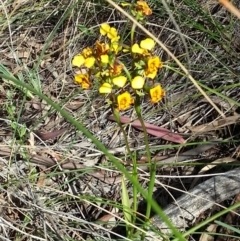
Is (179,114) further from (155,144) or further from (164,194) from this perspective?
(164,194)

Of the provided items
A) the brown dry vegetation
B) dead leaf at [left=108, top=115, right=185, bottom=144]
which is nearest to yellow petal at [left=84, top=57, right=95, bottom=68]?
the brown dry vegetation

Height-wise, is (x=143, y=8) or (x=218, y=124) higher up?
(x=143, y=8)

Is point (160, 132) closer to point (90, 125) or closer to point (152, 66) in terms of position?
point (90, 125)

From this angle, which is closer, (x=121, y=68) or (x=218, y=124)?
(x=121, y=68)

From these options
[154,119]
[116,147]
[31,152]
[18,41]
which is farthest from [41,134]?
[18,41]

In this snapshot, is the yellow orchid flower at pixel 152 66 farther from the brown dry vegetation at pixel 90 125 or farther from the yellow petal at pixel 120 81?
the brown dry vegetation at pixel 90 125

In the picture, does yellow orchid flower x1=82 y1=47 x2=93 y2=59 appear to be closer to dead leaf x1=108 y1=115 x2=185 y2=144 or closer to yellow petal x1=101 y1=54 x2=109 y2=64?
yellow petal x1=101 y1=54 x2=109 y2=64

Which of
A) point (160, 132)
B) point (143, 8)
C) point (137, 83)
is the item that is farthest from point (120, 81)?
point (160, 132)

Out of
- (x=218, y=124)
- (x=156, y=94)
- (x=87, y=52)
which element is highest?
(x=87, y=52)
